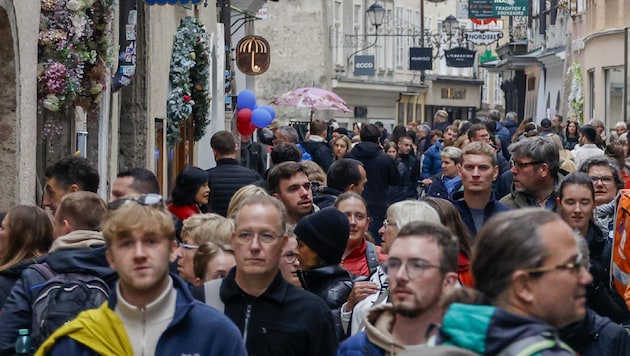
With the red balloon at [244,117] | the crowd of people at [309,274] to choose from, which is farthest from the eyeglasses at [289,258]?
the red balloon at [244,117]

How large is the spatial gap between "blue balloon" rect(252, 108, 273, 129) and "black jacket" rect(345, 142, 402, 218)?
16.8 feet

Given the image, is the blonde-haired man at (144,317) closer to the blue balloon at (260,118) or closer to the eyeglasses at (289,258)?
the eyeglasses at (289,258)

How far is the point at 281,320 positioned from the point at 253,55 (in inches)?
928

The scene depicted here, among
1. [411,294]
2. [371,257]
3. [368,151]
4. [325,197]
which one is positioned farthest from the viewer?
[368,151]

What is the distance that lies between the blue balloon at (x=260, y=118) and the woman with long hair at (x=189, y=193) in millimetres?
10789

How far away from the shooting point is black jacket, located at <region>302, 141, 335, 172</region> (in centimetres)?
2030

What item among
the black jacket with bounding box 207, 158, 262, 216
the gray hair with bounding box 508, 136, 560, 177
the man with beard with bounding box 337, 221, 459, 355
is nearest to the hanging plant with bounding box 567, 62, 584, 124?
the black jacket with bounding box 207, 158, 262, 216

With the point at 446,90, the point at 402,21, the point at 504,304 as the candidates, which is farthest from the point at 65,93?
the point at 446,90

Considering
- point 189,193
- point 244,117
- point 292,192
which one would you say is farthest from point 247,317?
point 244,117

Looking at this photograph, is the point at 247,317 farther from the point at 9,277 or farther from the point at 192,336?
the point at 9,277

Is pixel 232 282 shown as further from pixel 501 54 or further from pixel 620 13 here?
pixel 501 54

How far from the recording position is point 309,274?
25.6ft

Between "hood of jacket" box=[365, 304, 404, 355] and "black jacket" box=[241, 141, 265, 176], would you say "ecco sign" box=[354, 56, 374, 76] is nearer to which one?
"black jacket" box=[241, 141, 265, 176]

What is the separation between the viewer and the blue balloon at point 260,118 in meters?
22.3
